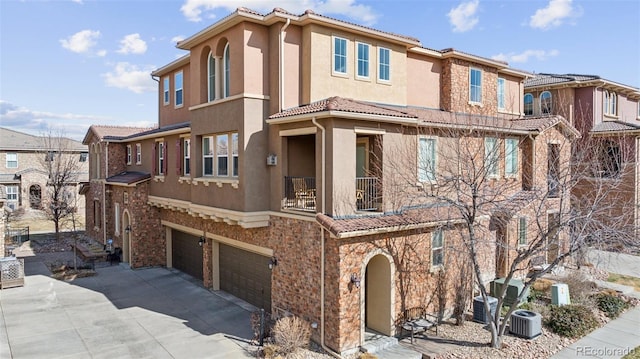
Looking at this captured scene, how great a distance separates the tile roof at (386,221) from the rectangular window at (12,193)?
136 ft

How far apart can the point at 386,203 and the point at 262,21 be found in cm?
734

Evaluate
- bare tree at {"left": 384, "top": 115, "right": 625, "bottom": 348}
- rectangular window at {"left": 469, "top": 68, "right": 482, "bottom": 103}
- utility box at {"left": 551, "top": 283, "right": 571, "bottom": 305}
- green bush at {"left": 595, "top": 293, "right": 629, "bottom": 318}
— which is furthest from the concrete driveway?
rectangular window at {"left": 469, "top": 68, "right": 482, "bottom": 103}

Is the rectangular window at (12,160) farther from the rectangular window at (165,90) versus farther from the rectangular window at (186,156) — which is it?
the rectangular window at (186,156)

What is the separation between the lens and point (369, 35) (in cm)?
1558

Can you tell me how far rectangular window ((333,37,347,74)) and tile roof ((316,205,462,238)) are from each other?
5579 millimetres

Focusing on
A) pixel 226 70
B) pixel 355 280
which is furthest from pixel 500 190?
pixel 226 70

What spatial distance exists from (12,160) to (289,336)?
43.1m

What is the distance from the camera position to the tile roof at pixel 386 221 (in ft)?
37.7

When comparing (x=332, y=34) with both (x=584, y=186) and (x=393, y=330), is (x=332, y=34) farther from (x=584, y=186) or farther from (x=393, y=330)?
(x=584, y=186)

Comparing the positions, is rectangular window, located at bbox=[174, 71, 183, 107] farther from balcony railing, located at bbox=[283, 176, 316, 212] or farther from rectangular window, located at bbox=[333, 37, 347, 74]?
balcony railing, located at bbox=[283, 176, 316, 212]

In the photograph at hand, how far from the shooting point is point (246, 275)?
16484 millimetres

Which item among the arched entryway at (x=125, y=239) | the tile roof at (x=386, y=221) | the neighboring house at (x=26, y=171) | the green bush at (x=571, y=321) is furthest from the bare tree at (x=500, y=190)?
the neighboring house at (x=26, y=171)

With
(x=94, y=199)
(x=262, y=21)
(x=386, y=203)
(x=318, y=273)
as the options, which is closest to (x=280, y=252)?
(x=318, y=273)

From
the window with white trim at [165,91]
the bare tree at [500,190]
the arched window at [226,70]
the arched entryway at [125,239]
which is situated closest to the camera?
the bare tree at [500,190]
